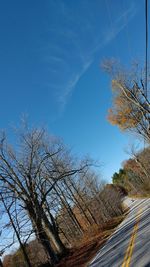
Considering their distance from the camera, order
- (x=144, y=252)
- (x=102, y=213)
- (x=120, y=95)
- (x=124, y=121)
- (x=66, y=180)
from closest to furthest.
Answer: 1. (x=144, y=252)
2. (x=120, y=95)
3. (x=124, y=121)
4. (x=66, y=180)
5. (x=102, y=213)

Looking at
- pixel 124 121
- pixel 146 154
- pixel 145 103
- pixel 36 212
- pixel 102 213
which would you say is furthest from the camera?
pixel 146 154

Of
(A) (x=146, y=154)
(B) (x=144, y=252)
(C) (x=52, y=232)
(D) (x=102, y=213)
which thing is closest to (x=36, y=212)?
(C) (x=52, y=232)

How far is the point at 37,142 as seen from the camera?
1644 cm

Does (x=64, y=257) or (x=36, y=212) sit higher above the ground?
(x=36, y=212)

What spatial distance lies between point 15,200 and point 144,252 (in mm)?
8994

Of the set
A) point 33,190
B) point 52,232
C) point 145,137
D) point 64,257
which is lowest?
point 64,257

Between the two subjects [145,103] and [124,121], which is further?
[124,121]

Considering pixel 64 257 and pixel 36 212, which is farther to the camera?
pixel 64 257

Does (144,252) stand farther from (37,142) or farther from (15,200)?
(37,142)

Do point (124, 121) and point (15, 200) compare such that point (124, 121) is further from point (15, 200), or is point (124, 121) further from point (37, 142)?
point (15, 200)

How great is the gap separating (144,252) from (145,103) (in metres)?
18.8

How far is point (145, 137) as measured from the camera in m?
28.5

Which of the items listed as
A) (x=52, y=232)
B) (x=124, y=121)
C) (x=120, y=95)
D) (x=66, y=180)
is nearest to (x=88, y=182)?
(x=66, y=180)

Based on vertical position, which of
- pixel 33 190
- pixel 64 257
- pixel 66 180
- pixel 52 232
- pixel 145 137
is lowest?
pixel 64 257
